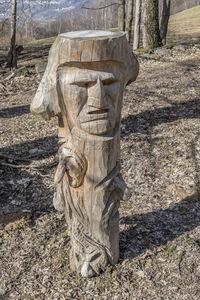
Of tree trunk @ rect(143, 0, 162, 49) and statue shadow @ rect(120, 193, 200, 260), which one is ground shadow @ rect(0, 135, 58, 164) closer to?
statue shadow @ rect(120, 193, 200, 260)

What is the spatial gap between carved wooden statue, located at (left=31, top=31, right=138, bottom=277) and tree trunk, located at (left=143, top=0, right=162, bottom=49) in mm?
9165

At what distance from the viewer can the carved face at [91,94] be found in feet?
7.82

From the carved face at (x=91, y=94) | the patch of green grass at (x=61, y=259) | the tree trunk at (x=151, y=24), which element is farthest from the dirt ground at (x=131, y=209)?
the tree trunk at (x=151, y=24)

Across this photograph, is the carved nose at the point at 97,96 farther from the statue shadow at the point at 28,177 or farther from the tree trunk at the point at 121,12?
the tree trunk at the point at 121,12

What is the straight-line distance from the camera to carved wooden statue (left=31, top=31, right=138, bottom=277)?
92.3 inches

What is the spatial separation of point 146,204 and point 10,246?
1897mm

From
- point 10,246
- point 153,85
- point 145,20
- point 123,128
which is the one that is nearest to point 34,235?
point 10,246

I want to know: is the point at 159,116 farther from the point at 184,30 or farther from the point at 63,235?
the point at 184,30

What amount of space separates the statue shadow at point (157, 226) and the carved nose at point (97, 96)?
1.89 m

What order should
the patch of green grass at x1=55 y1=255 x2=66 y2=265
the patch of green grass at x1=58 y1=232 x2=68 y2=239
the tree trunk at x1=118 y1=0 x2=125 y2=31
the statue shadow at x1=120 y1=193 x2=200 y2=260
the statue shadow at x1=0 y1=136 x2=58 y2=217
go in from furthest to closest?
the tree trunk at x1=118 y1=0 x2=125 y2=31, the statue shadow at x1=0 y1=136 x2=58 y2=217, the patch of green grass at x1=58 y1=232 x2=68 y2=239, the statue shadow at x1=120 y1=193 x2=200 y2=260, the patch of green grass at x1=55 y1=255 x2=66 y2=265

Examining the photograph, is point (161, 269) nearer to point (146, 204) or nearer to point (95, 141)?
point (146, 204)

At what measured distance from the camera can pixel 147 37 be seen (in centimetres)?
1136

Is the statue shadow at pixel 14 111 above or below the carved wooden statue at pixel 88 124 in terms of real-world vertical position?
below

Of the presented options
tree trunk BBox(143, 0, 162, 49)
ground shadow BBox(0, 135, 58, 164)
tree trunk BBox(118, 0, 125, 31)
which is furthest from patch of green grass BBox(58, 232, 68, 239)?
tree trunk BBox(118, 0, 125, 31)
